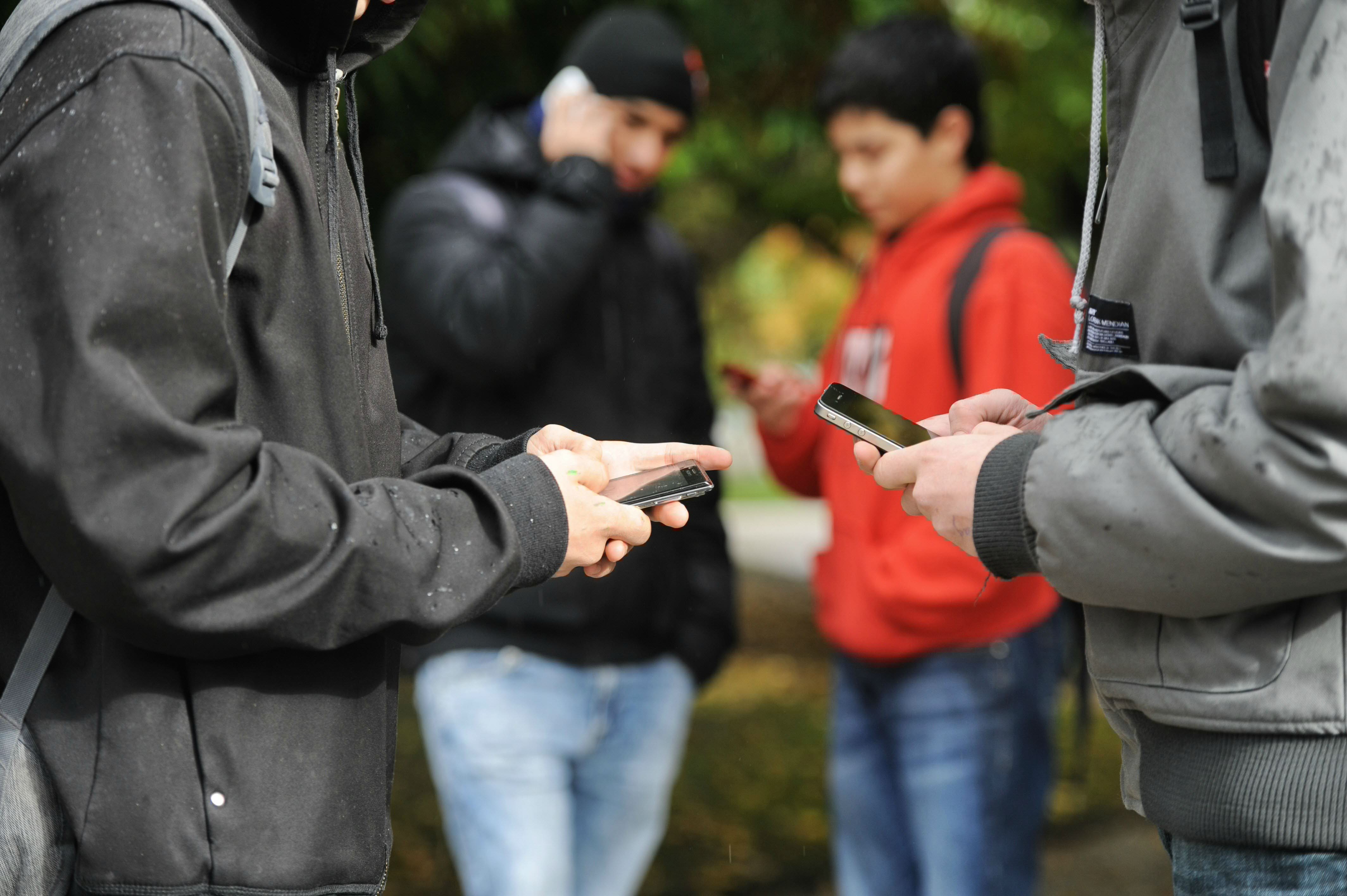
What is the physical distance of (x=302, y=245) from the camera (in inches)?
63.2

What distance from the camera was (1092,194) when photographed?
1890 millimetres

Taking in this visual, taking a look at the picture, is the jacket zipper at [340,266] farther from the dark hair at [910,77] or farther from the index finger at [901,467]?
the dark hair at [910,77]

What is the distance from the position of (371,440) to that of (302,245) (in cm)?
31

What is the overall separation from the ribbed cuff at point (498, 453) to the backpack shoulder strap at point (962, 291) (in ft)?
4.97

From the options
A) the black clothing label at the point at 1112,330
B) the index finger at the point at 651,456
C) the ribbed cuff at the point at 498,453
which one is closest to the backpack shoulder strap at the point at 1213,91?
the black clothing label at the point at 1112,330

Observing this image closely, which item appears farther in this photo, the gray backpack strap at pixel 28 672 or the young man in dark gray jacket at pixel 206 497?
the gray backpack strap at pixel 28 672

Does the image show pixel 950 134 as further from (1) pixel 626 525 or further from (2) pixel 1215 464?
(2) pixel 1215 464

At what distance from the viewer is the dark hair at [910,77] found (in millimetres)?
3611

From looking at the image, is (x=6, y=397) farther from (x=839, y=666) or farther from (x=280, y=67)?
(x=839, y=666)

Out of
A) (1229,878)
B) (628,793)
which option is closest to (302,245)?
(1229,878)

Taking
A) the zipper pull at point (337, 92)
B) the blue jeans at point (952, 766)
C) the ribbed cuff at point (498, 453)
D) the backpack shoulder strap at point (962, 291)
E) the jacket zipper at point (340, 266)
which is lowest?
the blue jeans at point (952, 766)

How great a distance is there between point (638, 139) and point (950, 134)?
2.79 ft

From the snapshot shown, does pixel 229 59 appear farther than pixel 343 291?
No

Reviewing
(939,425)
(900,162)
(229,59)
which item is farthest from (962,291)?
(229,59)
